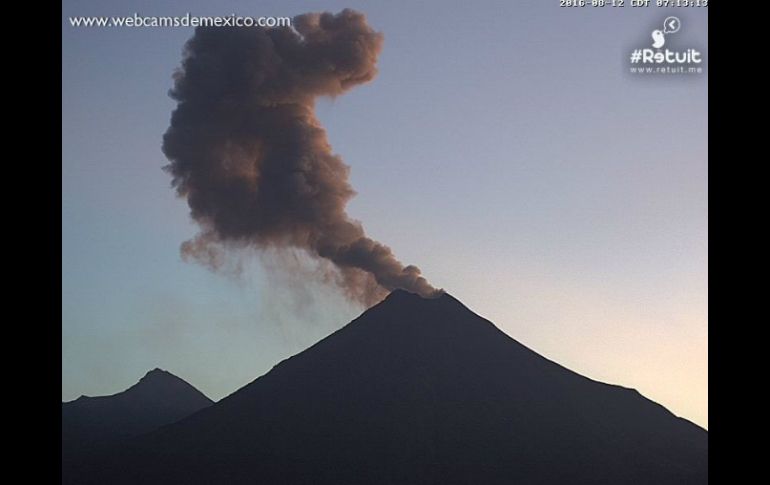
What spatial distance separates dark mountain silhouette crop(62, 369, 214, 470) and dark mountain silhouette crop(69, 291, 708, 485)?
14.1 meters

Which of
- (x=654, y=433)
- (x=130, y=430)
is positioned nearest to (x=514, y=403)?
(x=654, y=433)

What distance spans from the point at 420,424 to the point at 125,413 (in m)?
63.1

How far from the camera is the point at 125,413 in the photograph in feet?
449

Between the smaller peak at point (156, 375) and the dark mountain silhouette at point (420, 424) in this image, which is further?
the smaller peak at point (156, 375)

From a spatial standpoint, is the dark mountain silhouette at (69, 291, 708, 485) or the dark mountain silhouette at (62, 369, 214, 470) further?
the dark mountain silhouette at (62, 369, 214, 470)

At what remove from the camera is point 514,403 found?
96375 millimetres

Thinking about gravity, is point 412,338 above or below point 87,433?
above

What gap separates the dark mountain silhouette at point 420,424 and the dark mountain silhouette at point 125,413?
46.2 feet

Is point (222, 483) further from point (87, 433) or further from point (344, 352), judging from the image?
point (87, 433)

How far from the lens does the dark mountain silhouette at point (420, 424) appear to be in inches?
3322

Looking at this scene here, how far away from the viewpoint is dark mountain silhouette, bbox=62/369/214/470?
109938 mm
